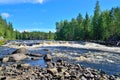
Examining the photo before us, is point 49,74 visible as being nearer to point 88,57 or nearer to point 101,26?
point 88,57

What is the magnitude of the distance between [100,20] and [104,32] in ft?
17.7

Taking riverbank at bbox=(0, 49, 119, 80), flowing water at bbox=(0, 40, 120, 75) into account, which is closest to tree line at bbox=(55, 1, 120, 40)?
flowing water at bbox=(0, 40, 120, 75)

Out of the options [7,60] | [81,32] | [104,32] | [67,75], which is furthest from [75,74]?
[81,32]

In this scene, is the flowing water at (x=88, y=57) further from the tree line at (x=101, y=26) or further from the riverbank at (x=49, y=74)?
the tree line at (x=101, y=26)

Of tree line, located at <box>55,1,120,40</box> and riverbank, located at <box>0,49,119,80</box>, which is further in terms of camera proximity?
tree line, located at <box>55,1,120,40</box>

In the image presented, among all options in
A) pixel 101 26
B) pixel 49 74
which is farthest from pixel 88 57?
pixel 101 26

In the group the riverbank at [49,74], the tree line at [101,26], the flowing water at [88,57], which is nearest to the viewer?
the riverbank at [49,74]

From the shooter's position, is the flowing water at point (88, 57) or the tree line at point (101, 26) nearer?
the flowing water at point (88, 57)

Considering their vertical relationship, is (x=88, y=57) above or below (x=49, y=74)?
above

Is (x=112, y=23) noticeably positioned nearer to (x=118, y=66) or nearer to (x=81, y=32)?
(x=81, y=32)

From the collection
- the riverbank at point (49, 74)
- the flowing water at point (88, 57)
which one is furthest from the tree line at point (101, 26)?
the riverbank at point (49, 74)

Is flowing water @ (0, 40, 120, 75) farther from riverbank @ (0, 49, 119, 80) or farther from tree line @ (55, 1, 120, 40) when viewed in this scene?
tree line @ (55, 1, 120, 40)

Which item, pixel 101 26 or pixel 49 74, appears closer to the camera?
pixel 49 74

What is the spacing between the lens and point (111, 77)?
3014 cm
